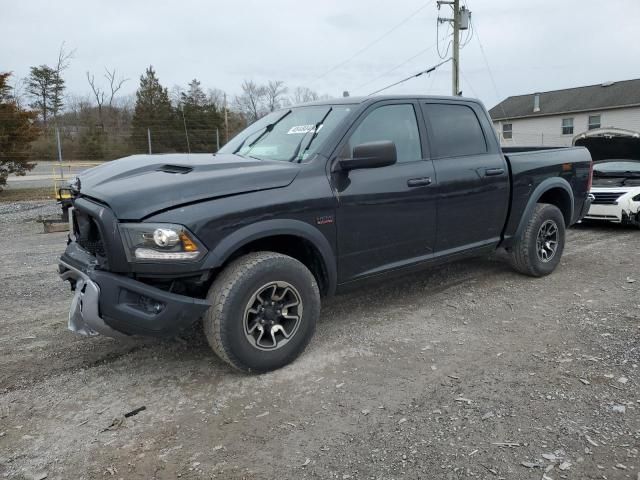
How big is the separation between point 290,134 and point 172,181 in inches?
50.4

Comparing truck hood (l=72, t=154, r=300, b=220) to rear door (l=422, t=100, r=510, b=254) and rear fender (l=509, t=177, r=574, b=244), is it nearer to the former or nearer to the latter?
rear door (l=422, t=100, r=510, b=254)

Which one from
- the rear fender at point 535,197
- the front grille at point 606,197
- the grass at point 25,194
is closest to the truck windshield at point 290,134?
the rear fender at point 535,197

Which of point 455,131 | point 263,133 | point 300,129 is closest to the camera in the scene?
point 300,129

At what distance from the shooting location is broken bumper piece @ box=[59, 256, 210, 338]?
3.01m

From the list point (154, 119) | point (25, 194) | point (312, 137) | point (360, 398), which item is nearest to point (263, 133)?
point (312, 137)

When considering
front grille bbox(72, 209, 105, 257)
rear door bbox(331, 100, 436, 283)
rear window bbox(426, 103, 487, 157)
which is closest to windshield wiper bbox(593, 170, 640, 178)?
rear window bbox(426, 103, 487, 157)

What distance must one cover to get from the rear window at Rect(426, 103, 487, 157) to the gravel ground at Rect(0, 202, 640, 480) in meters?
1.46

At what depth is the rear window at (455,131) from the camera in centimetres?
454

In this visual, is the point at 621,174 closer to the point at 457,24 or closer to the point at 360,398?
the point at 360,398

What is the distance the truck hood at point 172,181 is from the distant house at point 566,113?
3261 cm

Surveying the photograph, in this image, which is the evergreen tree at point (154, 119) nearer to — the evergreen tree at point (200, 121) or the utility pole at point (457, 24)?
the evergreen tree at point (200, 121)

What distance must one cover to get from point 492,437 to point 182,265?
200 centimetres

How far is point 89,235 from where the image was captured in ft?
11.2

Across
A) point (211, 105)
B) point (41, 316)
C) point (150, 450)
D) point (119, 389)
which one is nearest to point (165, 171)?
point (119, 389)
